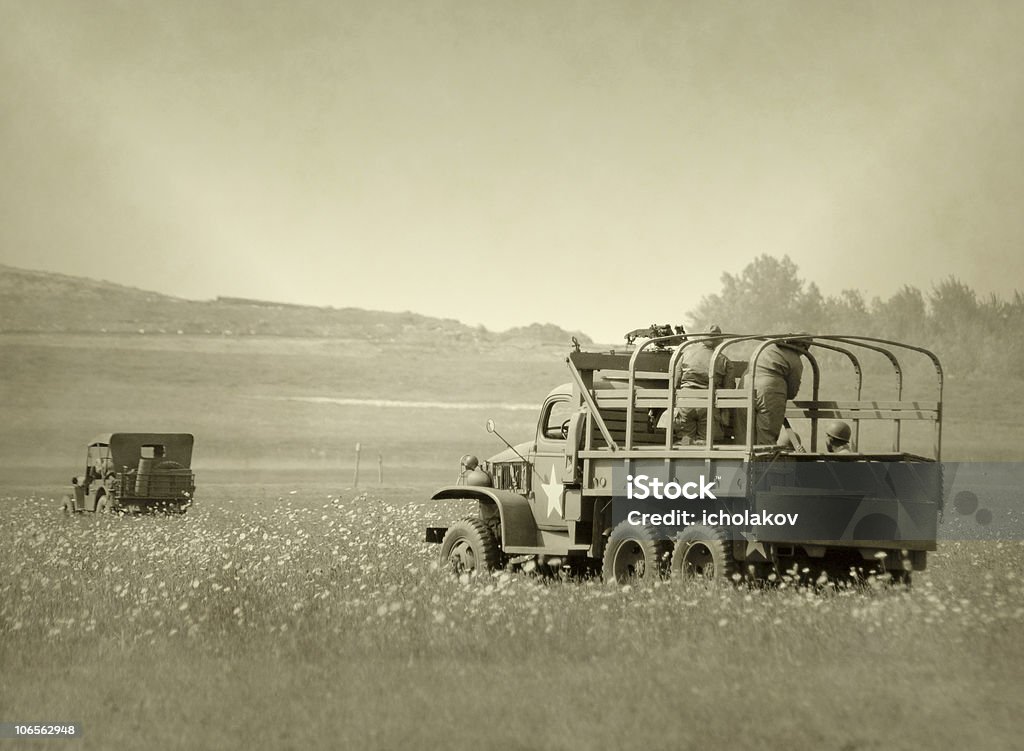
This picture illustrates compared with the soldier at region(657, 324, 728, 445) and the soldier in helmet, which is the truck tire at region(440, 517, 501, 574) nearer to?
the soldier at region(657, 324, 728, 445)

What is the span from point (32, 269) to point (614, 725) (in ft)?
156

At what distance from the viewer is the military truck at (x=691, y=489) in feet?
39.5

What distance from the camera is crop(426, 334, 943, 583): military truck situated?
1203 cm

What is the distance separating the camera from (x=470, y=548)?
14.9 meters

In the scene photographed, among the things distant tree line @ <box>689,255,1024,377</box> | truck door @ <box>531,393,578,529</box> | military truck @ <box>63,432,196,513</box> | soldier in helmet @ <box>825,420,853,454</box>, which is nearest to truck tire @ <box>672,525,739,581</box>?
truck door @ <box>531,393,578,529</box>

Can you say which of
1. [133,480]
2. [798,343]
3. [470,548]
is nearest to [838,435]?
[798,343]

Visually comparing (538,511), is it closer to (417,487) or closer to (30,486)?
(417,487)

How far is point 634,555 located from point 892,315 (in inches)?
1209

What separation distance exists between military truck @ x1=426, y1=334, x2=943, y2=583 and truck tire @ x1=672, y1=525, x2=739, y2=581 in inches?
0.5

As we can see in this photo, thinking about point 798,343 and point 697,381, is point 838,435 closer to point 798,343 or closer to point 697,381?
point 798,343

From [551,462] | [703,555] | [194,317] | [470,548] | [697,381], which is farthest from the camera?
[194,317]

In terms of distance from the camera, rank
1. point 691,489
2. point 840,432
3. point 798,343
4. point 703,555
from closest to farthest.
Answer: point 691,489 < point 703,555 < point 798,343 < point 840,432

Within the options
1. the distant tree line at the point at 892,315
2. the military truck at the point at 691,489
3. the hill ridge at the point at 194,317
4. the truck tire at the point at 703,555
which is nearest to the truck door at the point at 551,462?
the military truck at the point at 691,489

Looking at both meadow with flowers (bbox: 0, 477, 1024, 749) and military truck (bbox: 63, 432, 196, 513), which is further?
military truck (bbox: 63, 432, 196, 513)
